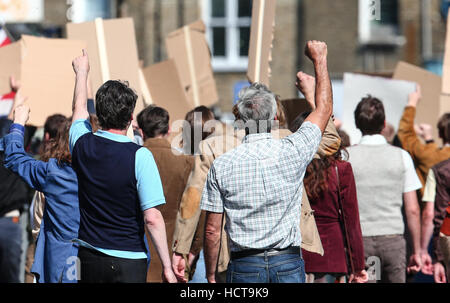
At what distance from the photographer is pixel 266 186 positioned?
356 centimetres

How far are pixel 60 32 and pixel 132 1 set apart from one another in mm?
1654

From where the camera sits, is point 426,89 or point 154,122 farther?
point 426,89

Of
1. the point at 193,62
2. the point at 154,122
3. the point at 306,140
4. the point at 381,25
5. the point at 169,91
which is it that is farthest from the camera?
the point at 381,25

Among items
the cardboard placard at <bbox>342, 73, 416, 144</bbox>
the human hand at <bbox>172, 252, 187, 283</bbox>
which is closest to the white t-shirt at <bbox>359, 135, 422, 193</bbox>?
the cardboard placard at <bbox>342, 73, 416, 144</bbox>

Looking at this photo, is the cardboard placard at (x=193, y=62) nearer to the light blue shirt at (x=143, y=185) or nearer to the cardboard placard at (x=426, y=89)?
the cardboard placard at (x=426, y=89)

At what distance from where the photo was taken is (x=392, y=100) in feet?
21.7

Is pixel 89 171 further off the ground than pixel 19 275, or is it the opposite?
pixel 89 171

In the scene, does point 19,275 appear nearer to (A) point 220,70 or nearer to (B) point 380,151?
(B) point 380,151

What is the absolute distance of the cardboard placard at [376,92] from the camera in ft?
21.6

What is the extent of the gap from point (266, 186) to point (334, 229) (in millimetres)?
1276

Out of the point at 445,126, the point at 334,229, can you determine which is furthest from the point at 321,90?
the point at 445,126

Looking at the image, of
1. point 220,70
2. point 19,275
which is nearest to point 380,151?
point 19,275

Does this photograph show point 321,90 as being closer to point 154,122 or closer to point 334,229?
point 334,229
